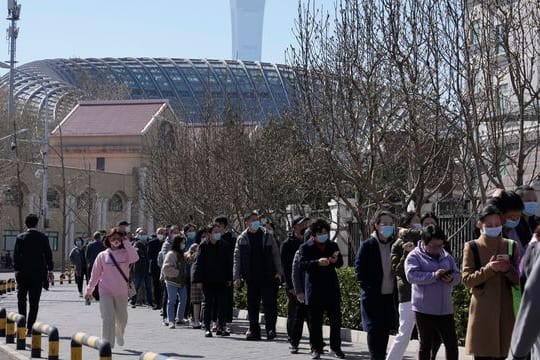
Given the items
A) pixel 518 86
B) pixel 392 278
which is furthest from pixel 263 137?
pixel 392 278

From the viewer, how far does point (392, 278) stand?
523 inches

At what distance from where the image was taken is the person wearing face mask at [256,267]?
17.7 meters

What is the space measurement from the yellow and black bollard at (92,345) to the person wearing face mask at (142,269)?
14996 millimetres

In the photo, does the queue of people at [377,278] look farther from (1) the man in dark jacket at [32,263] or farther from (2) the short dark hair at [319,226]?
(1) the man in dark jacket at [32,263]

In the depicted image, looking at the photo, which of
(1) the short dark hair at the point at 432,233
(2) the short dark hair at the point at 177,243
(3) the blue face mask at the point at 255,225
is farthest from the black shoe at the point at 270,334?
(1) the short dark hair at the point at 432,233

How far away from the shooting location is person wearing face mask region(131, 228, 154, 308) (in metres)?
27.2

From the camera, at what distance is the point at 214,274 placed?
1861cm

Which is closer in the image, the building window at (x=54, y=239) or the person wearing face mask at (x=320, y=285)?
the person wearing face mask at (x=320, y=285)

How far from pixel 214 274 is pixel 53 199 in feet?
195

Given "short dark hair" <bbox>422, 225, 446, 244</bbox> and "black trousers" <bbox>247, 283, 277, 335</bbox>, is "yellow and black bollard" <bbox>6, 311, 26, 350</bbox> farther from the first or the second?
"short dark hair" <bbox>422, 225, 446, 244</bbox>

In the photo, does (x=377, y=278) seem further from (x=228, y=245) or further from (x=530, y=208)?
(x=228, y=245)

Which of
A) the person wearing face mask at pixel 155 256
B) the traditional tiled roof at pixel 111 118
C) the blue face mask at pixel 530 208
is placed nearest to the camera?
the blue face mask at pixel 530 208

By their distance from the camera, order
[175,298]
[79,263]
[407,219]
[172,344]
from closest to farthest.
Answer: [407,219] → [172,344] → [175,298] → [79,263]

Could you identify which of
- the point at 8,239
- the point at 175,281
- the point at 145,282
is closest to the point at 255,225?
the point at 175,281
